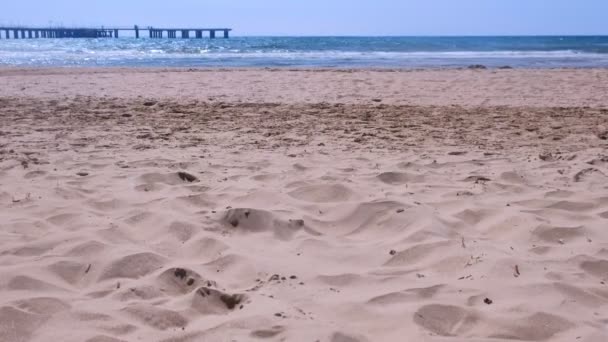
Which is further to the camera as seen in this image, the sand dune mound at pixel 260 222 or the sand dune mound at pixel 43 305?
the sand dune mound at pixel 260 222

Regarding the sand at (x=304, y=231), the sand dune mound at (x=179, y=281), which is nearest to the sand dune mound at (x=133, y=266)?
the sand at (x=304, y=231)

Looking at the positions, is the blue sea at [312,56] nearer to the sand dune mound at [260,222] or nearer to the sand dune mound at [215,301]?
the sand dune mound at [260,222]

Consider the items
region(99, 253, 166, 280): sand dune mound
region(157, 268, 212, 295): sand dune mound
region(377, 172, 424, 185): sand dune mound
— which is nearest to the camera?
region(157, 268, 212, 295): sand dune mound

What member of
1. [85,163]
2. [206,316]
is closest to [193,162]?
[85,163]

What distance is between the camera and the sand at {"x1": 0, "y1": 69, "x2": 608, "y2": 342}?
209 cm

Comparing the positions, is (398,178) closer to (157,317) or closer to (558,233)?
(558,233)

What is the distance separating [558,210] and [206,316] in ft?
7.06

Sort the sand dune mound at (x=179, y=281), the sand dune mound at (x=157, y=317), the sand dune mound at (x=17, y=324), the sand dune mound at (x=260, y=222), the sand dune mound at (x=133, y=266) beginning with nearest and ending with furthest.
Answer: the sand dune mound at (x=17, y=324)
the sand dune mound at (x=157, y=317)
the sand dune mound at (x=179, y=281)
the sand dune mound at (x=133, y=266)
the sand dune mound at (x=260, y=222)

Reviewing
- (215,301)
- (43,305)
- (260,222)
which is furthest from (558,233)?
(43,305)

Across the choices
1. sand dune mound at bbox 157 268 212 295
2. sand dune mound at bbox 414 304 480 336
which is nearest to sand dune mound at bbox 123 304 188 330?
sand dune mound at bbox 157 268 212 295

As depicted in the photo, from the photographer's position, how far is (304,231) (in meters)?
3.02

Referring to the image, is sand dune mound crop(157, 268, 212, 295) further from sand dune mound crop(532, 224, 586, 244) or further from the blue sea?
the blue sea

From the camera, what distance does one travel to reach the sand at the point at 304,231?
209 cm

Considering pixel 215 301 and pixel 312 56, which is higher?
pixel 312 56
